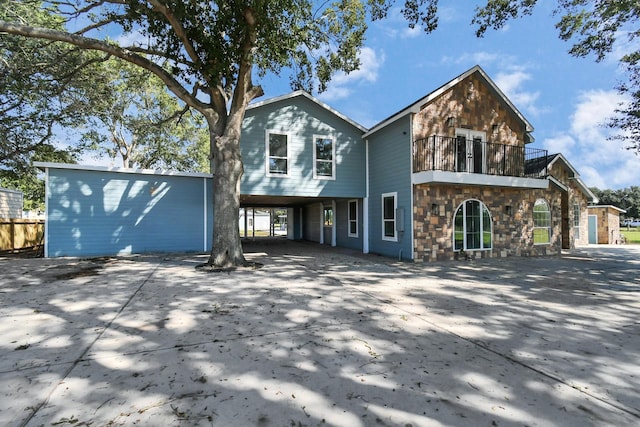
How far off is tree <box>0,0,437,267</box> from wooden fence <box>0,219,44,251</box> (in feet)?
27.0

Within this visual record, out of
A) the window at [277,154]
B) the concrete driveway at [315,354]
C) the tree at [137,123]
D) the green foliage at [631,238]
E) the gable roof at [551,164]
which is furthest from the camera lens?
the green foliage at [631,238]

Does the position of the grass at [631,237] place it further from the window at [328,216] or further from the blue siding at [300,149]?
the blue siding at [300,149]

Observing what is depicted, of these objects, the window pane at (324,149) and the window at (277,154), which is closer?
the window at (277,154)

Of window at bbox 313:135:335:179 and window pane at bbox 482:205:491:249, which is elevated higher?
window at bbox 313:135:335:179

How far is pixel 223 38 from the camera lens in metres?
8.45

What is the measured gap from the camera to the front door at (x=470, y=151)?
1116 cm

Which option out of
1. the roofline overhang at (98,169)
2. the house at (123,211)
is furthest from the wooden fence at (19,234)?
the roofline overhang at (98,169)

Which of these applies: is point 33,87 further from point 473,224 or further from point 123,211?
point 473,224

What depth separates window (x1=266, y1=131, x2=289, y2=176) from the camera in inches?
450

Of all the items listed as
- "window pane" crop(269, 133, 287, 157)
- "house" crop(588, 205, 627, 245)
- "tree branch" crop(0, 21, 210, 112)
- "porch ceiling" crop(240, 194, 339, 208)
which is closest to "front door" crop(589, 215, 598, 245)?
"house" crop(588, 205, 627, 245)

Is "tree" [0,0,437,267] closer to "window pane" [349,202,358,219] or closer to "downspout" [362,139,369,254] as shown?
"downspout" [362,139,369,254]

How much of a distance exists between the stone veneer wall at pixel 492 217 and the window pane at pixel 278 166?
16.0 ft

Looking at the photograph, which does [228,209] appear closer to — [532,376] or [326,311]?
[326,311]

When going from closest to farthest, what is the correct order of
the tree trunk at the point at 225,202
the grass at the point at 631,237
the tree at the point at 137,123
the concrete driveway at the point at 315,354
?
the concrete driveway at the point at 315,354 → the tree trunk at the point at 225,202 → the tree at the point at 137,123 → the grass at the point at 631,237
